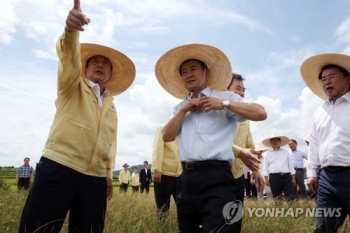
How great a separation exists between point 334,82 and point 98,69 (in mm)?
2428

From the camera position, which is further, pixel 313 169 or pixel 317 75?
pixel 317 75

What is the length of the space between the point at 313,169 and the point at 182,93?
1.69 meters

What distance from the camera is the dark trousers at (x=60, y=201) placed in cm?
272

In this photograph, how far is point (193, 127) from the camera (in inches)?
118

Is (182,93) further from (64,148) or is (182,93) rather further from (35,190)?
(35,190)

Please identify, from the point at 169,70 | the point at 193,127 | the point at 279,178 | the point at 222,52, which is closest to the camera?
the point at 193,127

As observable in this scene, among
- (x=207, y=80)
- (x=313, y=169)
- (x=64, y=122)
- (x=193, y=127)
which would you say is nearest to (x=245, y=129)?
(x=313, y=169)

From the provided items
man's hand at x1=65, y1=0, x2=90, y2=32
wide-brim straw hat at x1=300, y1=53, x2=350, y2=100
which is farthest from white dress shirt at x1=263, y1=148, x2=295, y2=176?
man's hand at x1=65, y1=0, x2=90, y2=32

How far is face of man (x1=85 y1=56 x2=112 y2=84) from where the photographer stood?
3.37m

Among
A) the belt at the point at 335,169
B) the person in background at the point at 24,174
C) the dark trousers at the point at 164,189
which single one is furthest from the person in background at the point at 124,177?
the belt at the point at 335,169

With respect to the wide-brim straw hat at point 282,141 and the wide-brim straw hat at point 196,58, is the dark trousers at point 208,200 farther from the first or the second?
the wide-brim straw hat at point 282,141

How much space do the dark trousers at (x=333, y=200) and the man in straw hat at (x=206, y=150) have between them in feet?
3.91
